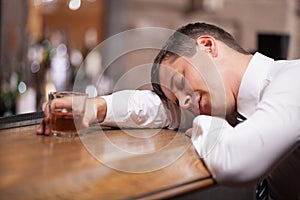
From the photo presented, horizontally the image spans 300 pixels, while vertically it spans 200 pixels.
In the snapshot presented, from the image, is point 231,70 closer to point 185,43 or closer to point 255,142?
point 185,43

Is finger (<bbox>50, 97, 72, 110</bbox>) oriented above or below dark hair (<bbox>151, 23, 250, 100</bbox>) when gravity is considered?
below

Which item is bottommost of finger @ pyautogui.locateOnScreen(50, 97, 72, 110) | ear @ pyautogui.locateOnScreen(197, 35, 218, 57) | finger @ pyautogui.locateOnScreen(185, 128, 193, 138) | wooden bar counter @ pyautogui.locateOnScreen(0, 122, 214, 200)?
finger @ pyautogui.locateOnScreen(185, 128, 193, 138)

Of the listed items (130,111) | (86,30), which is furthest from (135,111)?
(86,30)

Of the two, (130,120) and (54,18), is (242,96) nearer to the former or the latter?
(130,120)

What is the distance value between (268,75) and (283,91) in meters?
0.13

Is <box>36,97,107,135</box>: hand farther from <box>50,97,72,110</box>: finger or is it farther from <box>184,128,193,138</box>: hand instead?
<box>184,128,193,138</box>: hand

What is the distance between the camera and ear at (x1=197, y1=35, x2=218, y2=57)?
104 centimetres

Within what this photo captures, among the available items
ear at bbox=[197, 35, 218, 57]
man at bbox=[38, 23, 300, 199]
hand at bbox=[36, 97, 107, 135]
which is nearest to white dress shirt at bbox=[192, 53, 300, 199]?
man at bbox=[38, 23, 300, 199]

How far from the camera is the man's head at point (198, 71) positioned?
39.3 inches

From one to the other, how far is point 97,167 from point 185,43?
41 centimetres

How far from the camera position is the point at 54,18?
141 inches

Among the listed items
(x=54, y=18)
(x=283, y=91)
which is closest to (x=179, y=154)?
(x=283, y=91)

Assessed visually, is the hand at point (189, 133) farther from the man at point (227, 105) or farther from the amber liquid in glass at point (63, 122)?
the amber liquid in glass at point (63, 122)

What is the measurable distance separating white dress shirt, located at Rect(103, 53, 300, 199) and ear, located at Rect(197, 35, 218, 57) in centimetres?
8
